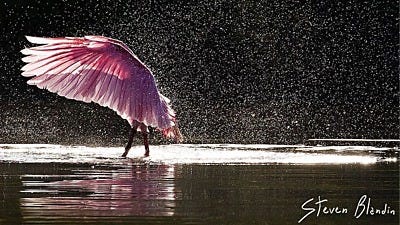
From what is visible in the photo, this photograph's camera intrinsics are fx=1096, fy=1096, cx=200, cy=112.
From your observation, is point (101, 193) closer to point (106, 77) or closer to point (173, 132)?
point (106, 77)

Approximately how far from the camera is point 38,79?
30.4 ft

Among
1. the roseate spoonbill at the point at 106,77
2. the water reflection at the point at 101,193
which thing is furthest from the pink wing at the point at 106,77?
the water reflection at the point at 101,193

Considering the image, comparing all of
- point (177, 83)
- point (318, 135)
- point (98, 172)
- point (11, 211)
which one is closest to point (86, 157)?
point (98, 172)

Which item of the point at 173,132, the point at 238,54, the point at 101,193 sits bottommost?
the point at 101,193

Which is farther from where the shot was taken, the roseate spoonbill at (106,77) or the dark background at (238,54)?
the dark background at (238,54)

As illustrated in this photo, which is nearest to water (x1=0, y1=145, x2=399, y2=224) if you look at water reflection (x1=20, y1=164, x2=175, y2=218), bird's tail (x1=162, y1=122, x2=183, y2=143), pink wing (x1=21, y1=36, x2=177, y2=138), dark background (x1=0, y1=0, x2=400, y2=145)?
water reflection (x1=20, y1=164, x2=175, y2=218)

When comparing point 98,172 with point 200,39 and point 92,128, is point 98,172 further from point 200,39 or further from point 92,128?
point 200,39

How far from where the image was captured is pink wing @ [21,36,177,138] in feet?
30.7

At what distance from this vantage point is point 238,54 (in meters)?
18.4

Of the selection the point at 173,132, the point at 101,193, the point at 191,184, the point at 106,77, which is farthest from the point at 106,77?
the point at 101,193

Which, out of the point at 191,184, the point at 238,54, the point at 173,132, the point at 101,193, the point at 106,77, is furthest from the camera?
the point at 238,54

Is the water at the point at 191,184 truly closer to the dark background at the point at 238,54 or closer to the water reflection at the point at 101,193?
the water reflection at the point at 101,193

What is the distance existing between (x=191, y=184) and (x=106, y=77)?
2.59m

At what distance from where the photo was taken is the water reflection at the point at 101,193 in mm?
5719
